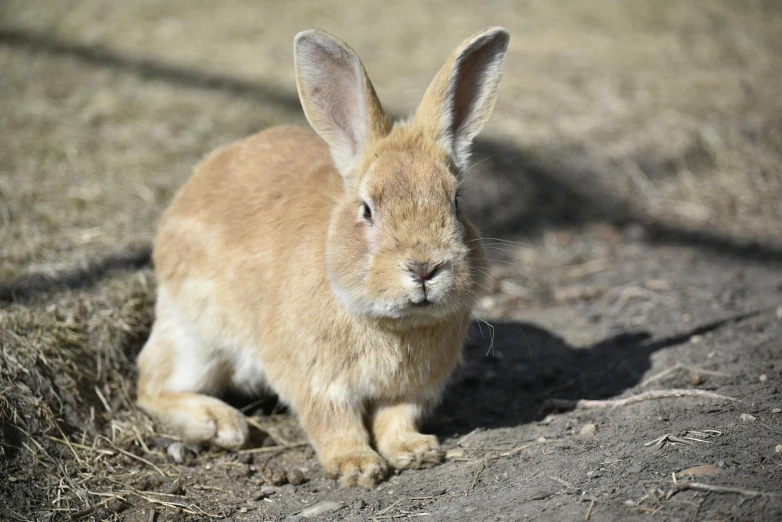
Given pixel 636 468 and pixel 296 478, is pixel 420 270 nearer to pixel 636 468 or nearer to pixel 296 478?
pixel 636 468

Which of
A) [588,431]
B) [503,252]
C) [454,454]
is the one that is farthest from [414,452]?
[503,252]

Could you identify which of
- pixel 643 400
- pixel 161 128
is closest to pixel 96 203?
pixel 161 128

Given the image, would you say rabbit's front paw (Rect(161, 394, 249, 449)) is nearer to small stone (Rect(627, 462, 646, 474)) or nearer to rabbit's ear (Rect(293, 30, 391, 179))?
rabbit's ear (Rect(293, 30, 391, 179))

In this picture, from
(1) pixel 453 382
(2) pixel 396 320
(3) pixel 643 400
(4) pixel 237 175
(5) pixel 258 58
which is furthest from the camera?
(5) pixel 258 58

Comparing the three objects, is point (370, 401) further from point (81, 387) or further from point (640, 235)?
point (640, 235)

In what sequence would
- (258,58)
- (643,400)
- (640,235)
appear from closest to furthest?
(643,400) → (640,235) → (258,58)

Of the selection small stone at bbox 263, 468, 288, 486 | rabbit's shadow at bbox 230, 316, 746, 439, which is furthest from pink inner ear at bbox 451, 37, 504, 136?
small stone at bbox 263, 468, 288, 486

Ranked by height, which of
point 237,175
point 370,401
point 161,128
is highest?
point 237,175

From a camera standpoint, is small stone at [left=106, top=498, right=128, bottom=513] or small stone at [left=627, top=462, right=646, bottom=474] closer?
small stone at [left=627, top=462, right=646, bottom=474]
